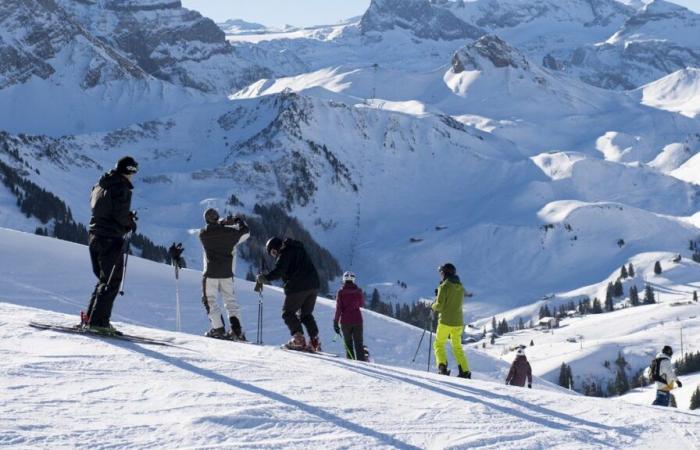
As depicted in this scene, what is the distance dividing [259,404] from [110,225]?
14.7 feet

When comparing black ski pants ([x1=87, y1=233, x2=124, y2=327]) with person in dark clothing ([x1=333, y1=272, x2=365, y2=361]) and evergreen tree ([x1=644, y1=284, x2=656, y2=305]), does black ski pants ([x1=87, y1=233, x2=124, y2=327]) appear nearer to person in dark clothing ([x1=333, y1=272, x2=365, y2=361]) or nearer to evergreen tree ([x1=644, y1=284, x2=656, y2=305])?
person in dark clothing ([x1=333, y1=272, x2=365, y2=361])

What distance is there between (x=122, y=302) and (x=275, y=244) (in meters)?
13.0

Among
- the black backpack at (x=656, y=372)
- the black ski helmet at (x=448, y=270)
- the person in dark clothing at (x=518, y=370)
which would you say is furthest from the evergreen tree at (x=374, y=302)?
the black ski helmet at (x=448, y=270)

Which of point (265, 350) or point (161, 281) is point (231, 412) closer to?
point (265, 350)

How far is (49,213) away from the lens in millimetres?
140750

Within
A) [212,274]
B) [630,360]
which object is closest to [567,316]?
[630,360]

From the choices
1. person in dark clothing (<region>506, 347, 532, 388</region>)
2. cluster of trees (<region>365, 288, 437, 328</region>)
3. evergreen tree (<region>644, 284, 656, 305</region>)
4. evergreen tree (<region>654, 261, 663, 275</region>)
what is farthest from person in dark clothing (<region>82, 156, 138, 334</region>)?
evergreen tree (<region>654, 261, 663, 275</region>)

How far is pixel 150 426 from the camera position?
9.20 metres

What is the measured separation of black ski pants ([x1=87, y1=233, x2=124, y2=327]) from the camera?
13453 millimetres

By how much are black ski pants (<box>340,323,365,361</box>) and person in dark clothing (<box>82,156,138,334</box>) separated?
5.61 meters

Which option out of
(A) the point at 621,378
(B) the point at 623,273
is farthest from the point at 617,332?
(B) the point at 623,273

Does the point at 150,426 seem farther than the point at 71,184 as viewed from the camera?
No

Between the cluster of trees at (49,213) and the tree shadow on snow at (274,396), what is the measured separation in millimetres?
119863

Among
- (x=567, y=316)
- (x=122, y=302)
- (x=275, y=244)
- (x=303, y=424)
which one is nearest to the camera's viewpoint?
(x=303, y=424)
